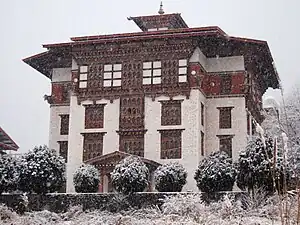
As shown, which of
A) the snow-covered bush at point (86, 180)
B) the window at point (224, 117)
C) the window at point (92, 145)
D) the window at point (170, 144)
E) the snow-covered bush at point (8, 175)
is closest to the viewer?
the snow-covered bush at point (8, 175)

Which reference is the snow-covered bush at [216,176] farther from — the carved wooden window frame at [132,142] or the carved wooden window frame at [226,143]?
the carved wooden window frame at [226,143]

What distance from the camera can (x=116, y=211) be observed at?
81.6ft

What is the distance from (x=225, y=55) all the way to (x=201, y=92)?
2870mm

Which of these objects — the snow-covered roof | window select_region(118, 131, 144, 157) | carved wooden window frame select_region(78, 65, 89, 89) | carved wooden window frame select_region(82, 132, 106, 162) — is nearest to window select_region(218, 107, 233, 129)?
window select_region(118, 131, 144, 157)

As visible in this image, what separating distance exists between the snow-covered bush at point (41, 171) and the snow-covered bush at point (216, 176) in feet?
22.1

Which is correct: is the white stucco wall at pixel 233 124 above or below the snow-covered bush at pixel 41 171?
above

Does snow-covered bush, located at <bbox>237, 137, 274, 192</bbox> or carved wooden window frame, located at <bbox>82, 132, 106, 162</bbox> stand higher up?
carved wooden window frame, located at <bbox>82, 132, 106, 162</bbox>

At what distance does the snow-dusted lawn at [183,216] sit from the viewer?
53.4 ft

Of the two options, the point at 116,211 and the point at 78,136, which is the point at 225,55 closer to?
the point at 78,136

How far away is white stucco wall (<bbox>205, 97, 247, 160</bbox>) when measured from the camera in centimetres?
3341

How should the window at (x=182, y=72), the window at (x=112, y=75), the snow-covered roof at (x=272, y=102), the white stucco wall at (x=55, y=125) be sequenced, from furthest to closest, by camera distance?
the white stucco wall at (x=55, y=125) < the window at (x=112, y=75) < the window at (x=182, y=72) < the snow-covered roof at (x=272, y=102)

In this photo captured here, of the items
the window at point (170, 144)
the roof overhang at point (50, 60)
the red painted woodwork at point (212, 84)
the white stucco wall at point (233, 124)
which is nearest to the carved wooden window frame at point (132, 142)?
the window at point (170, 144)

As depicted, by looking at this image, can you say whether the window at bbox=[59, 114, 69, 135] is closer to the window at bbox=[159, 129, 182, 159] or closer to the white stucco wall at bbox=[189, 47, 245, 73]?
the window at bbox=[159, 129, 182, 159]

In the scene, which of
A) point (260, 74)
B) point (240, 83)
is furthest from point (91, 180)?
point (260, 74)
